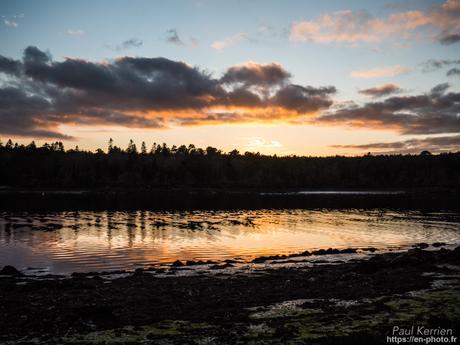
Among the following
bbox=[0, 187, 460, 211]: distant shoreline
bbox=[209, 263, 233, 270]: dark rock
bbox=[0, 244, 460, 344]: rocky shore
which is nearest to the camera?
bbox=[0, 244, 460, 344]: rocky shore

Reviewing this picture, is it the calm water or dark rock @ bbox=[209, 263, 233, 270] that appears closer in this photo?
dark rock @ bbox=[209, 263, 233, 270]

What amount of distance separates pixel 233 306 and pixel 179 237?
38.0m

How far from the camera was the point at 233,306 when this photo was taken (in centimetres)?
2080

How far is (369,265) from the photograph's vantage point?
104ft

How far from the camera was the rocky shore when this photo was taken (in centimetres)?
1567

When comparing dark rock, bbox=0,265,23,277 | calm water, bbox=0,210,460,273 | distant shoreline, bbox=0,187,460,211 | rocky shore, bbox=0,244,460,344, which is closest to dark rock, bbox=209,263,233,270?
rocky shore, bbox=0,244,460,344

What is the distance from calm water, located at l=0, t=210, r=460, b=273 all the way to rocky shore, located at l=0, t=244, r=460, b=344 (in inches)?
396

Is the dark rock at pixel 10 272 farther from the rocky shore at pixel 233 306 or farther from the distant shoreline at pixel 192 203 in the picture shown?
the distant shoreline at pixel 192 203

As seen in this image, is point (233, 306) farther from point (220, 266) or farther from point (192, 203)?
point (192, 203)

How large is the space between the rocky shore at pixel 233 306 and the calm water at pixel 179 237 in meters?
10.1

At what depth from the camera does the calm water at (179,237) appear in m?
42.5

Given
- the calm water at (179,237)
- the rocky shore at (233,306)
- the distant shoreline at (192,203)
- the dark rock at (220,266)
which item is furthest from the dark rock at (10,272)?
the distant shoreline at (192,203)

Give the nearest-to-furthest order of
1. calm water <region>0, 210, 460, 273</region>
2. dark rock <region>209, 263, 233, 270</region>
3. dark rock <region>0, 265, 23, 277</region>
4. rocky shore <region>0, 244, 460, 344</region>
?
rocky shore <region>0, 244, 460, 344</region> → dark rock <region>0, 265, 23, 277</region> → dark rock <region>209, 263, 233, 270</region> → calm water <region>0, 210, 460, 273</region>

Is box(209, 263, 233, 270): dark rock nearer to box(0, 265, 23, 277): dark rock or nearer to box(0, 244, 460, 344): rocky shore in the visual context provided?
box(0, 244, 460, 344): rocky shore
